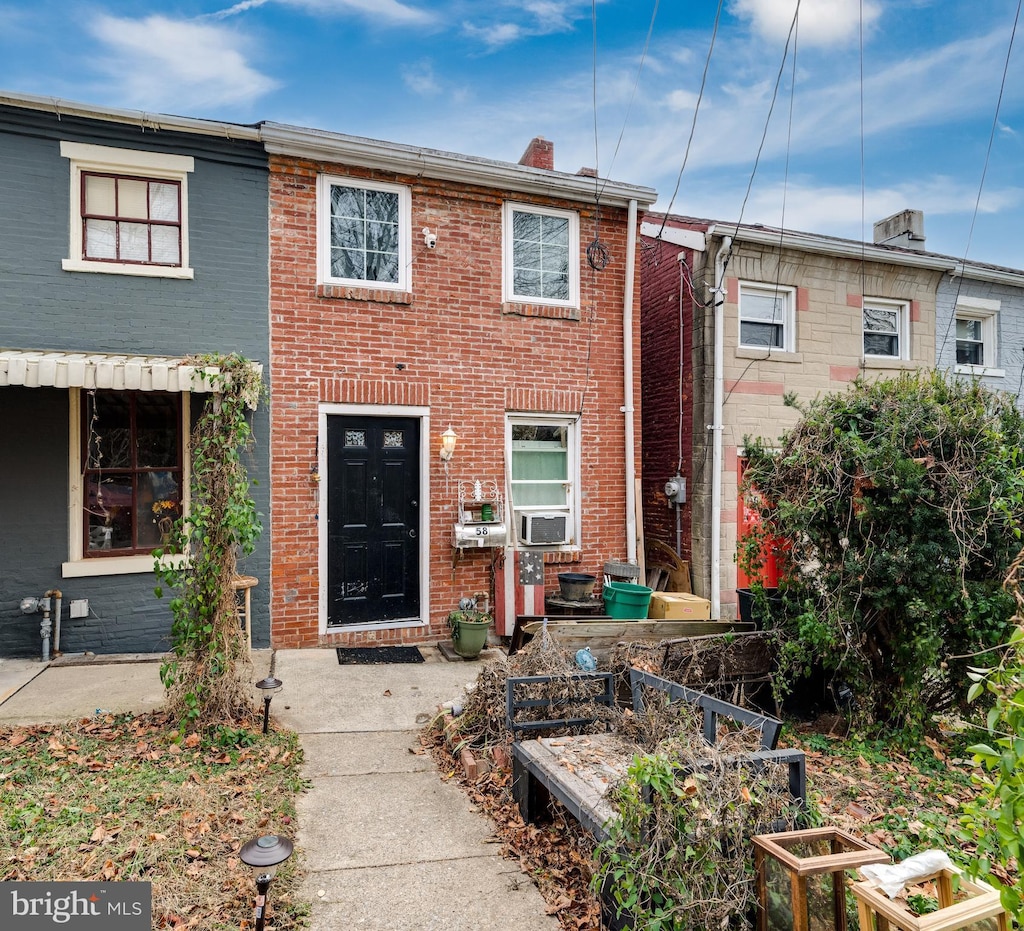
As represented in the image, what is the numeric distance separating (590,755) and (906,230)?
12809mm

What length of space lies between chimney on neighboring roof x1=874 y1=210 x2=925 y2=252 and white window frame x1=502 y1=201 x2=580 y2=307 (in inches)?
278

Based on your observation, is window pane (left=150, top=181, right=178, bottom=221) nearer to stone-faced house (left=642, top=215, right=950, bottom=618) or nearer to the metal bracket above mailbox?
the metal bracket above mailbox

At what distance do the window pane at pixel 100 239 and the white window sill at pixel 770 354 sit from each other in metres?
7.89

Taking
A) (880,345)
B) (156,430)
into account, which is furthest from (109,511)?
(880,345)

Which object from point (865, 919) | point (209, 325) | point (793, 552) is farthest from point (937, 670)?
point (209, 325)

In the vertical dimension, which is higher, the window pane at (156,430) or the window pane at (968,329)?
the window pane at (968,329)

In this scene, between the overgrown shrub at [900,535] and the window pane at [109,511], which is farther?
the window pane at [109,511]

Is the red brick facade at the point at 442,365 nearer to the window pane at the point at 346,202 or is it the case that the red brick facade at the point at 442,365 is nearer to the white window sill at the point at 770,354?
the window pane at the point at 346,202

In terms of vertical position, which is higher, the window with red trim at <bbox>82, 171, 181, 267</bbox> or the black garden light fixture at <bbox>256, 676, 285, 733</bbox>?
the window with red trim at <bbox>82, 171, 181, 267</bbox>

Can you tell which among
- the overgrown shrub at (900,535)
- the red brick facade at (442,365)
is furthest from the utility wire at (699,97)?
the overgrown shrub at (900,535)

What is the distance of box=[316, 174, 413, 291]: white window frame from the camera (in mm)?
7691

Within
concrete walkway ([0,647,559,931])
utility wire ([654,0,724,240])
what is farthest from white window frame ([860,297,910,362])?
concrete walkway ([0,647,559,931])

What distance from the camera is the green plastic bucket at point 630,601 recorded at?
7.97 m

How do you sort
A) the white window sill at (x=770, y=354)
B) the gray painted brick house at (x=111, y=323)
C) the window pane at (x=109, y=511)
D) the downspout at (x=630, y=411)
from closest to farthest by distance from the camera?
the gray painted brick house at (x=111, y=323)
the window pane at (x=109, y=511)
the downspout at (x=630, y=411)
the white window sill at (x=770, y=354)
